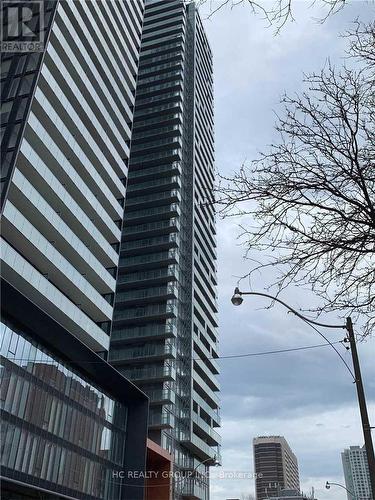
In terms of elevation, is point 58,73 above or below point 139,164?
below

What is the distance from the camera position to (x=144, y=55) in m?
86.6

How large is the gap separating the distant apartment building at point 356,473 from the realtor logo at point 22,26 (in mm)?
33974

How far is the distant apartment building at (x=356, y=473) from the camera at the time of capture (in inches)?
1387

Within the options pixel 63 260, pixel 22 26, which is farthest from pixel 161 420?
pixel 22 26

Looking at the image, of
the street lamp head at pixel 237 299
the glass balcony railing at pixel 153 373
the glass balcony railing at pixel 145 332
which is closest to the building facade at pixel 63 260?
the glass balcony railing at pixel 153 373

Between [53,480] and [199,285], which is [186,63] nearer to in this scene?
[199,285]

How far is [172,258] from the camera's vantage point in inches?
2586

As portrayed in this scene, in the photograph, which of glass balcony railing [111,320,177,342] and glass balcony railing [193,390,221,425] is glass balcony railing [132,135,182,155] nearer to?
glass balcony railing [111,320,177,342]

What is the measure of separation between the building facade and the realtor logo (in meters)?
0.19

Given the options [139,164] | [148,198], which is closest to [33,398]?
[148,198]

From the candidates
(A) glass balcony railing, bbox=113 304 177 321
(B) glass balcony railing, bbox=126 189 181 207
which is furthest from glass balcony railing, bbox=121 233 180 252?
(A) glass balcony railing, bbox=113 304 177 321

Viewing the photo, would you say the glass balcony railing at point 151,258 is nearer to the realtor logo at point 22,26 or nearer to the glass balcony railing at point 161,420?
the glass balcony railing at point 161,420

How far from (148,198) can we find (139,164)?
22.2 ft

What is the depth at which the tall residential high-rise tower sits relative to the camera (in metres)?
60.0
